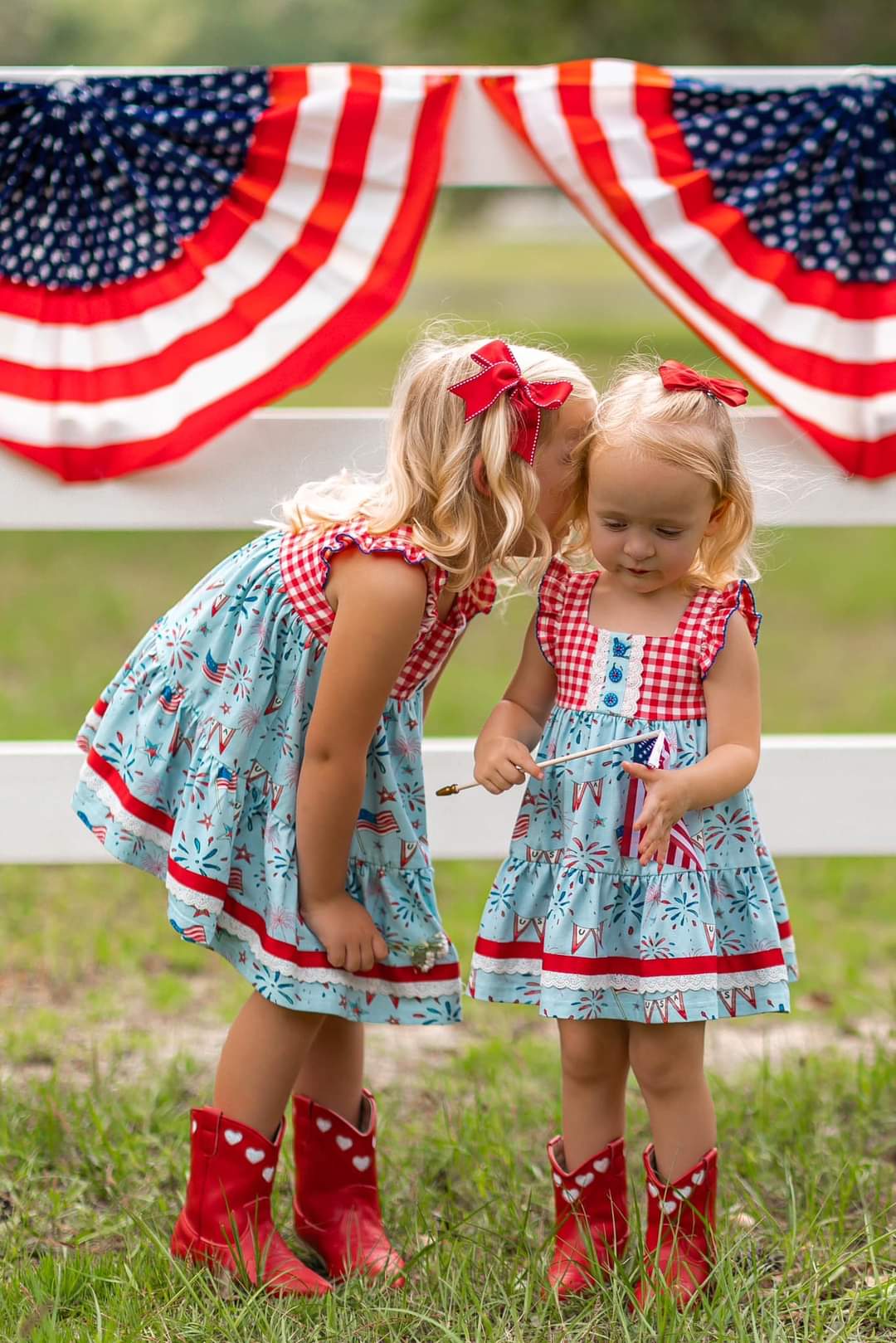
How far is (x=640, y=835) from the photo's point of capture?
205cm

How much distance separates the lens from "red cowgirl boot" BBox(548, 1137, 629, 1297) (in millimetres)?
2182

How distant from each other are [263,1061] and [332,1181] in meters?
0.29

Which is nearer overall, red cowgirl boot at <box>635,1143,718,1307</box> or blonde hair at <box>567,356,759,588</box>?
blonde hair at <box>567,356,759,588</box>

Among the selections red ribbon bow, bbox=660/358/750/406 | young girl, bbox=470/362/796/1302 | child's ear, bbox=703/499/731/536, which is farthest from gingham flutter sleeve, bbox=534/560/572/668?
red ribbon bow, bbox=660/358/750/406

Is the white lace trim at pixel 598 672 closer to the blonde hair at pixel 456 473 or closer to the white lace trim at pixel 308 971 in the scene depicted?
the blonde hair at pixel 456 473

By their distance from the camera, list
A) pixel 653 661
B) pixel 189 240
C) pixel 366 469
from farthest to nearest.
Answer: pixel 366 469 → pixel 189 240 → pixel 653 661

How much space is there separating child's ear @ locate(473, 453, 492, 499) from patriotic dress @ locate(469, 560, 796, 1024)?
8.2 inches

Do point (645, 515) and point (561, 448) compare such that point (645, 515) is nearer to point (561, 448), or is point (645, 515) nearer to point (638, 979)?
point (561, 448)

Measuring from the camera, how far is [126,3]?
81.0ft

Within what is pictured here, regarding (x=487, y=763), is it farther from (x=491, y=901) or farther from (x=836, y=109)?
(x=836, y=109)

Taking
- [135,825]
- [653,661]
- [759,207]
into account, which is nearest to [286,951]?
[135,825]

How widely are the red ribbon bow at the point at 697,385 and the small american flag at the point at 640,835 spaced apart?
47 cm

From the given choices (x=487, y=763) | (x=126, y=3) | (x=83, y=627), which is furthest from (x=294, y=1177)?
(x=126, y=3)

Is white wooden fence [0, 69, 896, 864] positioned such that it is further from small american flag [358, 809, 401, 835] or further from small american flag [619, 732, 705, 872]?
small american flag [619, 732, 705, 872]
